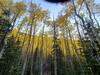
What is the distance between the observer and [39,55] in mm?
33906

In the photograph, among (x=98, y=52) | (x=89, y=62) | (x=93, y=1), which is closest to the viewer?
(x=93, y=1)

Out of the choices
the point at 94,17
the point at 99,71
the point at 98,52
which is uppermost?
the point at 94,17

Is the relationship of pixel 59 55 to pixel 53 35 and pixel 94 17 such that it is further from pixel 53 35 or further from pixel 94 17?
pixel 94 17

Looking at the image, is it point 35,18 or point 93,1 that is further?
point 35,18

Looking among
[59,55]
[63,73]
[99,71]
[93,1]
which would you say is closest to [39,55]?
[59,55]

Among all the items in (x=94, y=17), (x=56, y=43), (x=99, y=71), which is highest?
(x=56, y=43)

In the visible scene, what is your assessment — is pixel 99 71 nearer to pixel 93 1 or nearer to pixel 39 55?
pixel 93 1

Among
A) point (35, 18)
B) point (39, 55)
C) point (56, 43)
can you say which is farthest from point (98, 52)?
point (39, 55)

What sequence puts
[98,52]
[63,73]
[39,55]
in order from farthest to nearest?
[39,55] < [63,73] < [98,52]

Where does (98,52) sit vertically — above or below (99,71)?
above

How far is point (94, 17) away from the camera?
15258 mm

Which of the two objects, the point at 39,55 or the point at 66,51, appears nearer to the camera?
the point at 66,51

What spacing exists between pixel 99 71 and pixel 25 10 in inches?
352

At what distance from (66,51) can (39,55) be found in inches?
231
